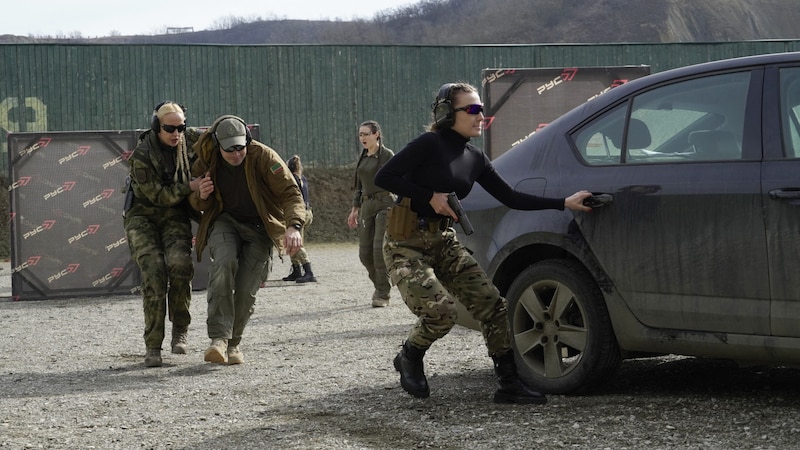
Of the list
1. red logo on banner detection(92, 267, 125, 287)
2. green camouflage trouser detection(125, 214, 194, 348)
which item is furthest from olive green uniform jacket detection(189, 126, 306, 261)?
red logo on banner detection(92, 267, 125, 287)

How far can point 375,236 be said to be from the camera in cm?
1256

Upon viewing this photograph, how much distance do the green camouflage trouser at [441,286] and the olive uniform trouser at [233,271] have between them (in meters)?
2.12

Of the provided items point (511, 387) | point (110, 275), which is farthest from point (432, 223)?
point (110, 275)

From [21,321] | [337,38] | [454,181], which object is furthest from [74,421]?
[337,38]

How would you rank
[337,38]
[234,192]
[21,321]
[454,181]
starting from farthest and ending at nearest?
1. [337,38]
2. [21,321]
3. [234,192]
4. [454,181]

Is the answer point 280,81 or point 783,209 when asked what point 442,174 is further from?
point 280,81

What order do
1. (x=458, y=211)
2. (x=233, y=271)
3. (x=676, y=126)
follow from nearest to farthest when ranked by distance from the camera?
(x=676, y=126)
(x=458, y=211)
(x=233, y=271)

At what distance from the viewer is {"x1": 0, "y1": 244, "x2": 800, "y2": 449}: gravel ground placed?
5688 millimetres

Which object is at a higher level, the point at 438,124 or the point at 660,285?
the point at 438,124

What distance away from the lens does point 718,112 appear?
6.06 meters

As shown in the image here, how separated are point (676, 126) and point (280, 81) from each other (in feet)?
78.0

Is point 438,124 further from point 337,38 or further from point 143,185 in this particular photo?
point 337,38

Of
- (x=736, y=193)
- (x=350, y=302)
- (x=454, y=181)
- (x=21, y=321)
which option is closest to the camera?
(x=736, y=193)

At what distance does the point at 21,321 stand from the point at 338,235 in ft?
58.6
